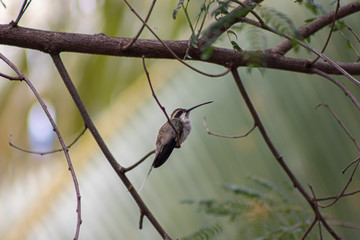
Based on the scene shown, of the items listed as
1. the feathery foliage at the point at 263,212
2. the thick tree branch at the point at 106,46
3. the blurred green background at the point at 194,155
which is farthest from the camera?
the blurred green background at the point at 194,155

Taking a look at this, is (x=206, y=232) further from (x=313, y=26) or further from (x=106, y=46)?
(x=313, y=26)

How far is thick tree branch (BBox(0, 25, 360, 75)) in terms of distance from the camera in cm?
296

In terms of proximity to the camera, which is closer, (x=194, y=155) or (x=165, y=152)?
(x=165, y=152)

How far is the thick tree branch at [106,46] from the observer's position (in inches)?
117

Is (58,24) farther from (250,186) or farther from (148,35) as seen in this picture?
(250,186)

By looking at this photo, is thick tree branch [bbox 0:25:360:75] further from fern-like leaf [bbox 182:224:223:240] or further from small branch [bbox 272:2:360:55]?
fern-like leaf [bbox 182:224:223:240]

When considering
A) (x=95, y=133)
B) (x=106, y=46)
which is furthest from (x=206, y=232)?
(x=106, y=46)

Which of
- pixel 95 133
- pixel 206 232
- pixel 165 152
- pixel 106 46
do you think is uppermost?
pixel 106 46

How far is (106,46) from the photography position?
3.10m

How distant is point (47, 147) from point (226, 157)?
2.22 meters

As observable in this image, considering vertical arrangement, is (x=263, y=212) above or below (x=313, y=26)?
below

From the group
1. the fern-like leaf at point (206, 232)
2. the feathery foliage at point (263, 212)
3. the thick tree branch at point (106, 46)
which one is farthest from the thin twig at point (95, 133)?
the feathery foliage at point (263, 212)

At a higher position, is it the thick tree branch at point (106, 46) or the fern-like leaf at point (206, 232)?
the thick tree branch at point (106, 46)

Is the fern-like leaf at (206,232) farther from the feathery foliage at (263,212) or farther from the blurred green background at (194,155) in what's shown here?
the blurred green background at (194,155)
